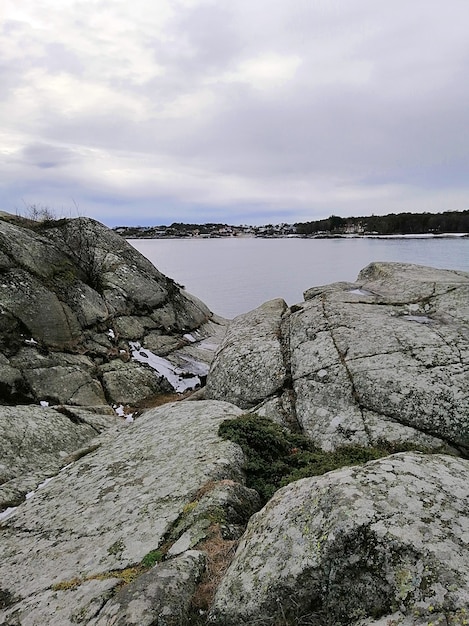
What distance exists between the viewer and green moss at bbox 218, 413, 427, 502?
6422mm

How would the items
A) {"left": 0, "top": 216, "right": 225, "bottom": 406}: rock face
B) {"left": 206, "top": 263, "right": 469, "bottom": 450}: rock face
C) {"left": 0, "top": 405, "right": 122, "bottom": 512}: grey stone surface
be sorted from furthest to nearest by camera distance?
{"left": 0, "top": 216, "right": 225, "bottom": 406}: rock face → {"left": 206, "top": 263, "right": 469, "bottom": 450}: rock face → {"left": 0, "top": 405, "right": 122, "bottom": 512}: grey stone surface

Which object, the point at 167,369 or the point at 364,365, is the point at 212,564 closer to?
the point at 364,365

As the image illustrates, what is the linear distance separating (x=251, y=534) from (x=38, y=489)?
218 inches

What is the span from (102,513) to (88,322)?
43.6ft

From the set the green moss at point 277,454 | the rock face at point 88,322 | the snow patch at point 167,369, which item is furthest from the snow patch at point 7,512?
the snow patch at point 167,369

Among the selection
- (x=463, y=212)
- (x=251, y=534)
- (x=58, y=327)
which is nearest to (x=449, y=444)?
(x=251, y=534)

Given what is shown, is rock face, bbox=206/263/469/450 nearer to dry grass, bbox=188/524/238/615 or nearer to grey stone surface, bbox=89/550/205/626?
dry grass, bbox=188/524/238/615

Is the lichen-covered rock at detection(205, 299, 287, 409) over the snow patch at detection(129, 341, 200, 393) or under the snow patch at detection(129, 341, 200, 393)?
over

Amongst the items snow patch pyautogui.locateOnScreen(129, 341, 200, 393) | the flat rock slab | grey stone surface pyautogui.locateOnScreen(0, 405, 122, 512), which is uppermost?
the flat rock slab

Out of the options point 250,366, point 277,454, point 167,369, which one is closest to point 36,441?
point 250,366

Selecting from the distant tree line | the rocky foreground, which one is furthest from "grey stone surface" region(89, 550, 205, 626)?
the distant tree line

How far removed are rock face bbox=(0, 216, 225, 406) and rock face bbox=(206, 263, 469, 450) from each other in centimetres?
554

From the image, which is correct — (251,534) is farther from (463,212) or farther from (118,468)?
(463,212)

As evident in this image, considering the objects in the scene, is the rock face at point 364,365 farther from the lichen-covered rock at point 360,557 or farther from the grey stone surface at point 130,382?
the grey stone surface at point 130,382
